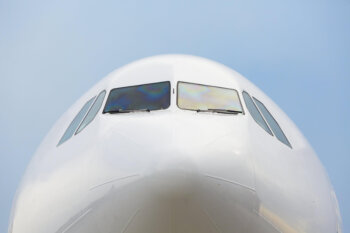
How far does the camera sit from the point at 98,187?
233 inches

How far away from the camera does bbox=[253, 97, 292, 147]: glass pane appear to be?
752 cm

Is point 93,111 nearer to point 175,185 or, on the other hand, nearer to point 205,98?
point 205,98

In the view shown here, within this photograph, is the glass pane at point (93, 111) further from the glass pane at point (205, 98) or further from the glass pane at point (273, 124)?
the glass pane at point (273, 124)

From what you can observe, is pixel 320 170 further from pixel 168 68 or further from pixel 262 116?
pixel 168 68

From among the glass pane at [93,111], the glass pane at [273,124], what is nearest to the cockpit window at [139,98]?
the glass pane at [93,111]

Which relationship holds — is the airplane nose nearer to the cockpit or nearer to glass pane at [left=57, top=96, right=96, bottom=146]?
the cockpit

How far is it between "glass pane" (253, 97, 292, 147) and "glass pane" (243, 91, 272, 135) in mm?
190

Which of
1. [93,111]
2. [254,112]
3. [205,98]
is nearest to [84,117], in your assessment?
[93,111]

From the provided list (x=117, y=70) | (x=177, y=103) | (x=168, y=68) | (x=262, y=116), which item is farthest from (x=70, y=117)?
(x=262, y=116)

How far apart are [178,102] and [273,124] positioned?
5.21ft

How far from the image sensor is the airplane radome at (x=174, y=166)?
5.55 meters

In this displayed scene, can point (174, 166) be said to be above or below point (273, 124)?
below

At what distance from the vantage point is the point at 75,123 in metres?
7.77

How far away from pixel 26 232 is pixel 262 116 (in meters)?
3.19
